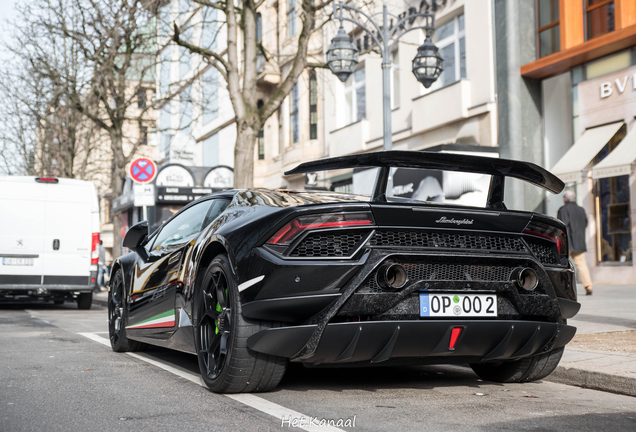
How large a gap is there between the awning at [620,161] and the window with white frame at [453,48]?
5.44 metres

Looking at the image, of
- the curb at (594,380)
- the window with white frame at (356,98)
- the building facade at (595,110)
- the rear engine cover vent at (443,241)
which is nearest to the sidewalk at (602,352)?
the curb at (594,380)

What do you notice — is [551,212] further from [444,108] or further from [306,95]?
[306,95]

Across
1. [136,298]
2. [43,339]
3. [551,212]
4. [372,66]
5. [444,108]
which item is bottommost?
[43,339]

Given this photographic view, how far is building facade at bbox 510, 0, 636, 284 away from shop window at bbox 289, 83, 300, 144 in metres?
13.3

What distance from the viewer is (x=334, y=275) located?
416 cm

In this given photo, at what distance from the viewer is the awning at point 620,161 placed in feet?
49.8

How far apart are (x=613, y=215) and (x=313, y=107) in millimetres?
14710

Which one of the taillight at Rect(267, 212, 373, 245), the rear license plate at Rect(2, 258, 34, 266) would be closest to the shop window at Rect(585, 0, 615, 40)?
the rear license plate at Rect(2, 258, 34, 266)

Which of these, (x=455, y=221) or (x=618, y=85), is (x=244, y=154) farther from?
(x=455, y=221)

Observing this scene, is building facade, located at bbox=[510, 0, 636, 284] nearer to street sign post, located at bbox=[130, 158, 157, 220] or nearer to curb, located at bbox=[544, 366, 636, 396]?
street sign post, located at bbox=[130, 158, 157, 220]

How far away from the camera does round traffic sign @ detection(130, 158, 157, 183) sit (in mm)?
15555

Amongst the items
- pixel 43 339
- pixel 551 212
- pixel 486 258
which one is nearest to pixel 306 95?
pixel 551 212

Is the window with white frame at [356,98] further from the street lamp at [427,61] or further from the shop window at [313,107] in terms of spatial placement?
the street lamp at [427,61]

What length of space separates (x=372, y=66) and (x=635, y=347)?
19.5 m
